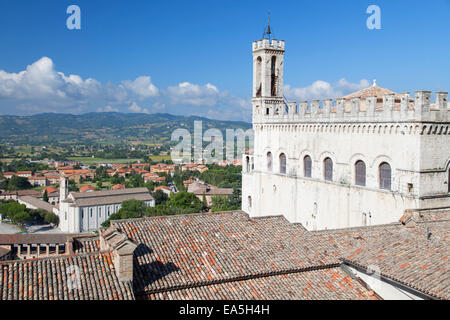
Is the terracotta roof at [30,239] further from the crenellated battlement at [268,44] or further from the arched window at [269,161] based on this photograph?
the crenellated battlement at [268,44]

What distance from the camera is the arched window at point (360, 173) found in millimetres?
21014

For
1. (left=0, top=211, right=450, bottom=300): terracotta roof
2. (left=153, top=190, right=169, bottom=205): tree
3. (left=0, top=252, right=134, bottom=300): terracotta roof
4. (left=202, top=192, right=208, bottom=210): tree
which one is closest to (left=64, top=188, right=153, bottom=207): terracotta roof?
(left=153, top=190, right=169, bottom=205): tree

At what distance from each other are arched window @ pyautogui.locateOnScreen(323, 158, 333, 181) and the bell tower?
723 cm

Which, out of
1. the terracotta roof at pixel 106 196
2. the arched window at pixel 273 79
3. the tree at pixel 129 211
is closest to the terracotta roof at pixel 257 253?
the arched window at pixel 273 79

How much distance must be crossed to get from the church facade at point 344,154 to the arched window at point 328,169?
5cm

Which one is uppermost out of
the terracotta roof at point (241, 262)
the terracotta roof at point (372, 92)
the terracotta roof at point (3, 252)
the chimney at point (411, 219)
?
the terracotta roof at point (372, 92)

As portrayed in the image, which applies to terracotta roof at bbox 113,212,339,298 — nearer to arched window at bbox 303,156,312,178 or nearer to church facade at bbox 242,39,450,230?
church facade at bbox 242,39,450,230

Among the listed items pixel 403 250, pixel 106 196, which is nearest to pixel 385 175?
pixel 403 250

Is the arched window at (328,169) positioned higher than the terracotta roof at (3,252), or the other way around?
the arched window at (328,169)

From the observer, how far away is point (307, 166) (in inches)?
993

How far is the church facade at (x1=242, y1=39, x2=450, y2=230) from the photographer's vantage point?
18.2m

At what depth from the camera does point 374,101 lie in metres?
19.8

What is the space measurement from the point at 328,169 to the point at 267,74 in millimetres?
9142
